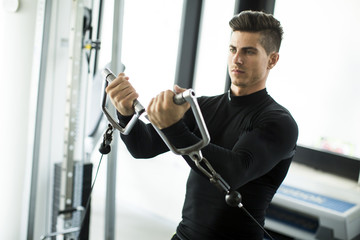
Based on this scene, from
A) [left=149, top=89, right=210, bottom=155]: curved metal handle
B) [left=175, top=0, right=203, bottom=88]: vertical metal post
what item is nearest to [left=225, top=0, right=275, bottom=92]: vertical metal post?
[left=175, top=0, right=203, bottom=88]: vertical metal post

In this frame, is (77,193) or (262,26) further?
(77,193)

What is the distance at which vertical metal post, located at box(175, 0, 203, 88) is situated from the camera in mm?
2998

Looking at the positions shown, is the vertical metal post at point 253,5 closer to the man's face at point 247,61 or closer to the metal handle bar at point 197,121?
the man's face at point 247,61

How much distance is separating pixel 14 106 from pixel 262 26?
1569 mm

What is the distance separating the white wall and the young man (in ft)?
4.05

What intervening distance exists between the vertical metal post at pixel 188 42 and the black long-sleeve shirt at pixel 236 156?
1711mm

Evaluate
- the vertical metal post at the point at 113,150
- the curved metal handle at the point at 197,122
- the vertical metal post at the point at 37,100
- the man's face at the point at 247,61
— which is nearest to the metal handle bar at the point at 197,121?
the curved metal handle at the point at 197,122

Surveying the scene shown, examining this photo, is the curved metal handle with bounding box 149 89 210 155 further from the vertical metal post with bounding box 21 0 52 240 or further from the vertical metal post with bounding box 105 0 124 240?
the vertical metal post with bounding box 21 0 52 240

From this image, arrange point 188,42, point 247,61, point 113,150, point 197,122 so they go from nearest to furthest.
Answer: point 197,122 < point 247,61 < point 113,150 < point 188,42

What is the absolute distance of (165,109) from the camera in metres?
0.93

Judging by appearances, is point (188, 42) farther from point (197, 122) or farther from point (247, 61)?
point (197, 122)

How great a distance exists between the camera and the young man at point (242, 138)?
1084 millimetres

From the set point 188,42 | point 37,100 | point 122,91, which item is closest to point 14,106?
point 37,100

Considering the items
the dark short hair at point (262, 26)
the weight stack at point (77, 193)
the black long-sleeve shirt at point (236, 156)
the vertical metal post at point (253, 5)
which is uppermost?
the vertical metal post at point (253, 5)
